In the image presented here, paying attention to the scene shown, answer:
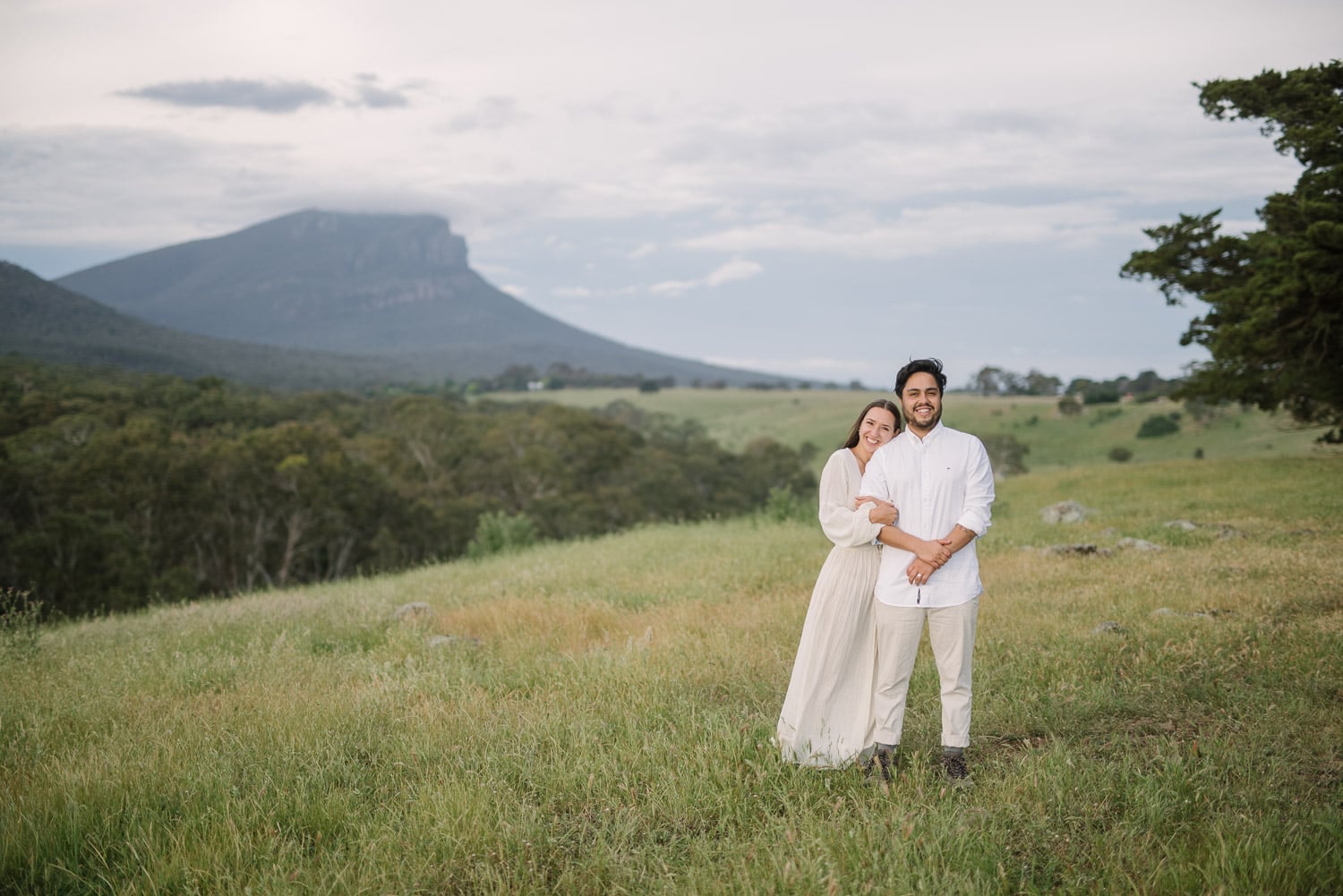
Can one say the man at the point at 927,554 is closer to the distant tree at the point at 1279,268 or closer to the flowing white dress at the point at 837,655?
the flowing white dress at the point at 837,655

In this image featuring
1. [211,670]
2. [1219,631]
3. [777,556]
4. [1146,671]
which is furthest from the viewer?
[777,556]

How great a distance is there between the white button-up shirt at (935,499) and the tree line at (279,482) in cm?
1377

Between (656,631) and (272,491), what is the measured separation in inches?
1415

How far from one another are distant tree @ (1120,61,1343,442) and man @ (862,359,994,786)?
12745mm

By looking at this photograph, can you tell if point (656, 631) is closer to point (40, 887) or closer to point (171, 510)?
point (40, 887)

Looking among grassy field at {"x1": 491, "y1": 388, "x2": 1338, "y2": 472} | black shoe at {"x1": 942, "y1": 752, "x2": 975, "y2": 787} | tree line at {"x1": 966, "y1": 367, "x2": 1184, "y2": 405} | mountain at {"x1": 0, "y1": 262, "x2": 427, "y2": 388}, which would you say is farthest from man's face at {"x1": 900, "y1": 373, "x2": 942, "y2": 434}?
mountain at {"x1": 0, "y1": 262, "x2": 427, "y2": 388}

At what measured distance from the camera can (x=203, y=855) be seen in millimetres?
3631

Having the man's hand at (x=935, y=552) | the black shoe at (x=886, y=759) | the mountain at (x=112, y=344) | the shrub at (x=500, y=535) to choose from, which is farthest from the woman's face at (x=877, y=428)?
the mountain at (x=112, y=344)

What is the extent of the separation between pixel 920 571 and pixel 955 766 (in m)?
1.06

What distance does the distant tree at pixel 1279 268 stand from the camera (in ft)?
46.4

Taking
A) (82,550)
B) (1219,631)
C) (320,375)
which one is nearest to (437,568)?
(1219,631)

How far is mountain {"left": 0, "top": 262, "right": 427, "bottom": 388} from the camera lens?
96062 mm

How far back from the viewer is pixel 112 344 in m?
106

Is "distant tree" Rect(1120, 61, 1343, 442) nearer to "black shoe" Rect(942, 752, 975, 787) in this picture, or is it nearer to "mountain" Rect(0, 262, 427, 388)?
"black shoe" Rect(942, 752, 975, 787)
